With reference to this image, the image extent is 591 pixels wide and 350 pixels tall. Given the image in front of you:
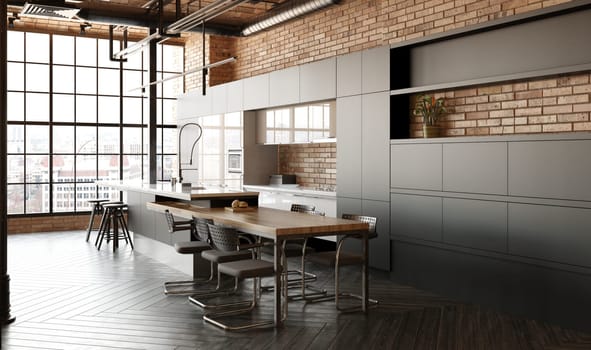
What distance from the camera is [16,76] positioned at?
1133 centimetres

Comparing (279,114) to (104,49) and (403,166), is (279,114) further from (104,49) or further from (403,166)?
(104,49)

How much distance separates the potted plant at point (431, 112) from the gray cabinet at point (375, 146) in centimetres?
40

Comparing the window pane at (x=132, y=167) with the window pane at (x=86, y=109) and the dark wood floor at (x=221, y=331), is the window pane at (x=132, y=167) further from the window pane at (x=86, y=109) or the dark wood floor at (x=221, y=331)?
the dark wood floor at (x=221, y=331)

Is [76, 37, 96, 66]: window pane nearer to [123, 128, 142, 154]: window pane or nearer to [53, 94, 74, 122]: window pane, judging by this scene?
[53, 94, 74, 122]: window pane

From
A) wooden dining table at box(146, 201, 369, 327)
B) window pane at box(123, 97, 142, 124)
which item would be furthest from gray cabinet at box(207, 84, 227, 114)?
wooden dining table at box(146, 201, 369, 327)

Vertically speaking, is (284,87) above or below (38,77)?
below

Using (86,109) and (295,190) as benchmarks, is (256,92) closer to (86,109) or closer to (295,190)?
(295,190)

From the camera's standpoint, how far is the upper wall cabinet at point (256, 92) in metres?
9.51

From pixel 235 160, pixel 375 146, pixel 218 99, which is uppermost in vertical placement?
pixel 218 99

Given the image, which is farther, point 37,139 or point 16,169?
point 37,139

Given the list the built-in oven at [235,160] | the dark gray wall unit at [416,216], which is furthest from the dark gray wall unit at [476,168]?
the built-in oven at [235,160]

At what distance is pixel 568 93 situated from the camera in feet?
18.1

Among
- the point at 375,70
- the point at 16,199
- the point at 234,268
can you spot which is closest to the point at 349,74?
the point at 375,70

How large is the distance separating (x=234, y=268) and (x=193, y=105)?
6.91 m
